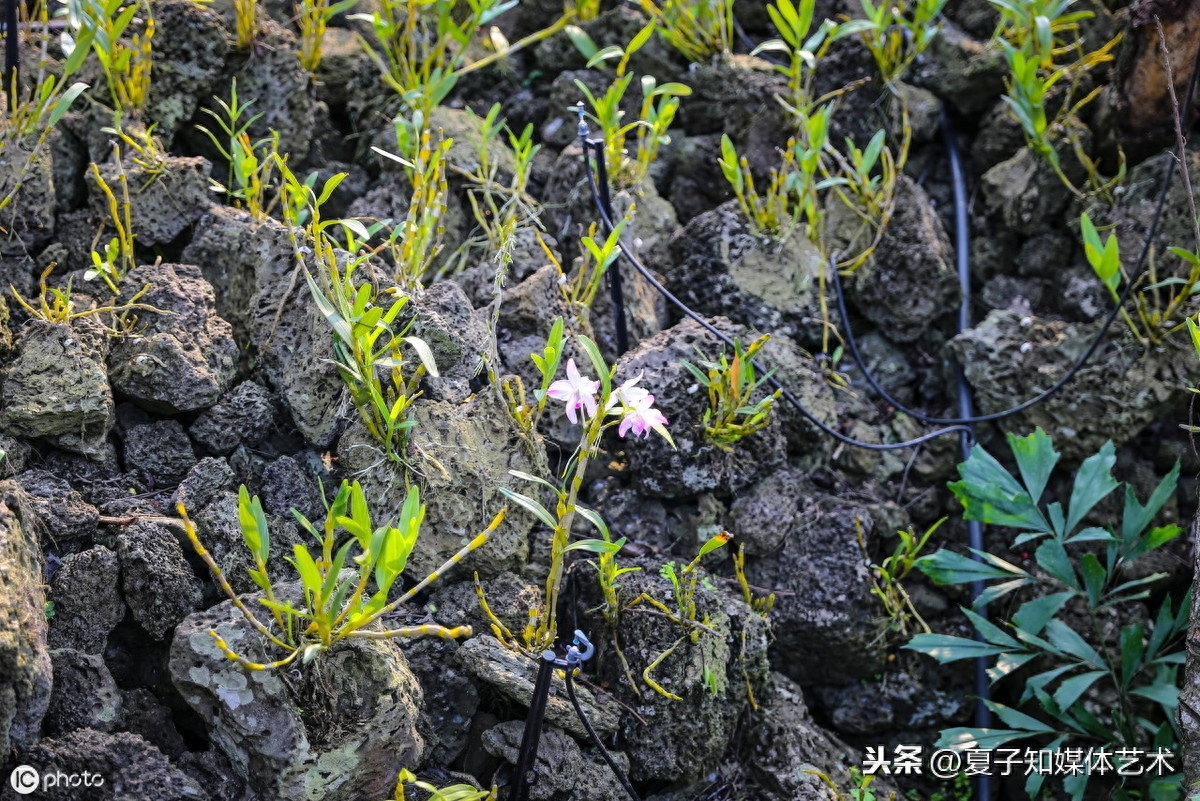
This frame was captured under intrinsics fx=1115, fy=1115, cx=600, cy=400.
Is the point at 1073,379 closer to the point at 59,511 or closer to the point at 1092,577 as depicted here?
the point at 1092,577

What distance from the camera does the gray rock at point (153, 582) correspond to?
1.86 m

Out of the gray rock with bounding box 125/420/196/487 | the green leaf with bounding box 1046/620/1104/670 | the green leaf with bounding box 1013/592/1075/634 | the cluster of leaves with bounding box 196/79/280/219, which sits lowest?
the green leaf with bounding box 1046/620/1104/670

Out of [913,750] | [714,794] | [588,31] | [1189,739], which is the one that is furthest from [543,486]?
[588,31]

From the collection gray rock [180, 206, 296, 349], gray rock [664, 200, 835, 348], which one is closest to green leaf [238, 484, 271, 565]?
gray rock [180, 206, 296, 349]

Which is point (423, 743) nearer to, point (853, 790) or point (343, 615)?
point (343, 615)

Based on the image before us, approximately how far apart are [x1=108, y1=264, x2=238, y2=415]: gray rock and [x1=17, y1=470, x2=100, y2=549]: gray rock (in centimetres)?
22

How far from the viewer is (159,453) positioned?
6.77 feet

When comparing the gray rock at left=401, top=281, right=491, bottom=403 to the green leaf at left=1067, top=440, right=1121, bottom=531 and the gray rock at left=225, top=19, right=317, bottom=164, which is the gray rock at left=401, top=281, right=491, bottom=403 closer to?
the gray rock at left=225, top=19, right=317, bottom=164

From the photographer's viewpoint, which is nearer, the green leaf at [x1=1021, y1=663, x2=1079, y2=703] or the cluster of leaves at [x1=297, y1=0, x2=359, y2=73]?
the green leaf at [x1=1021, y1=663, x2=1079, y2=703]

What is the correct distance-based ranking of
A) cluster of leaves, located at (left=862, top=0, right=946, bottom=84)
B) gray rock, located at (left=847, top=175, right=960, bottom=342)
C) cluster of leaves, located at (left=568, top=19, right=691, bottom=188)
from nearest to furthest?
cluster of leaves, located at (left=568, top=19, right=691, bottom=188) < gray rock, located at (left=847, top=175, right=960, bottom=342) < cluster of leaves, located at (left=862, top=0, right=946, bottom=84)

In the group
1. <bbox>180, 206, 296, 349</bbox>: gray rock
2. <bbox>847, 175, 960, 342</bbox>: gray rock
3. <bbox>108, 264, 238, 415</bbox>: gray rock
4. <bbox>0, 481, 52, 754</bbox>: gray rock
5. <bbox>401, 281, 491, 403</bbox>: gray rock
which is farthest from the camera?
<bbox>847, 175, 960, 342</bbox>: gray rock

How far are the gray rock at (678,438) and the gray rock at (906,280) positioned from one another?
1.81ft

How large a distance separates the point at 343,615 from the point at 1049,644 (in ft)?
4.80

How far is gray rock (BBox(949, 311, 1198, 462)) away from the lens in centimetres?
249
